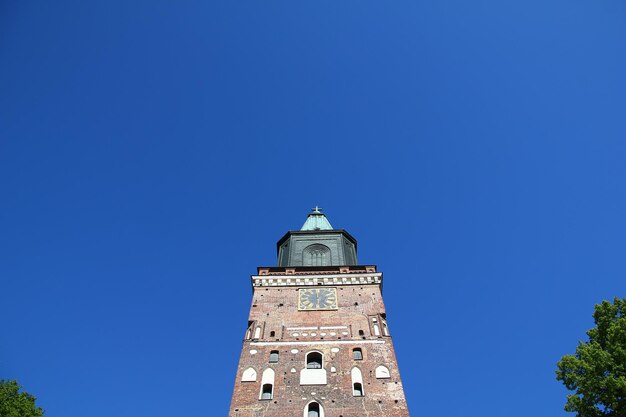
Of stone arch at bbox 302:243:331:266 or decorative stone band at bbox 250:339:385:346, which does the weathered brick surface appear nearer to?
decorative stone band at bbox 250:339:385:346

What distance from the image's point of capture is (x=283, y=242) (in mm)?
36531

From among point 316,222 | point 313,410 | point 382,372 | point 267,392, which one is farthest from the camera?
point 316,222

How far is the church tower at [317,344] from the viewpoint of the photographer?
22062mm

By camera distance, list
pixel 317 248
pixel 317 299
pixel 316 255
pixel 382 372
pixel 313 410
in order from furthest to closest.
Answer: pixel 317 248 → pixel 316 255 → pixel 317 299 → pixel 382 372 → pixel 313 410

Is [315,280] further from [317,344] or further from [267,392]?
A: [267,392]

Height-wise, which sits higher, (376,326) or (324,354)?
(376,326)

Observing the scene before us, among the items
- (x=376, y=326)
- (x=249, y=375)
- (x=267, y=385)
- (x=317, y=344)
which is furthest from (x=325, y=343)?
(x=249, y=375)

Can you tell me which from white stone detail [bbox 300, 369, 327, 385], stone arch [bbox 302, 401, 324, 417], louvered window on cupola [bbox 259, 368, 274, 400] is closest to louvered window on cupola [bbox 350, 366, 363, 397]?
white stone detail [bbox 300, 369, 327, 385]

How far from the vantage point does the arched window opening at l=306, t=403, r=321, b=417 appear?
21.8m

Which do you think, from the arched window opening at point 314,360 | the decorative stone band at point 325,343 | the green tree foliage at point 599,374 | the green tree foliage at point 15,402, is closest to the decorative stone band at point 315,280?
the decorative stone band at point 325,343

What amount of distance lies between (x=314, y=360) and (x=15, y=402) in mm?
13689

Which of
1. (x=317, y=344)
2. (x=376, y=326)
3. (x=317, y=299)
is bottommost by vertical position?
(x=317, y=344)

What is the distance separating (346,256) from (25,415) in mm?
20131

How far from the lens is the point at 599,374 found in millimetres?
15078
